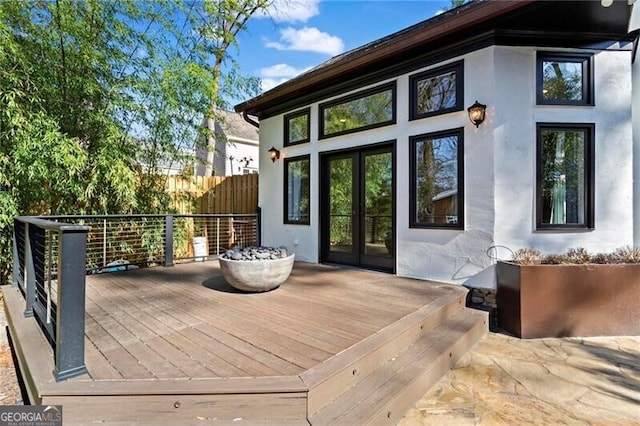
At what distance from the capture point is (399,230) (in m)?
4.65

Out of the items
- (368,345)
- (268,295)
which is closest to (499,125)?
(368,345)

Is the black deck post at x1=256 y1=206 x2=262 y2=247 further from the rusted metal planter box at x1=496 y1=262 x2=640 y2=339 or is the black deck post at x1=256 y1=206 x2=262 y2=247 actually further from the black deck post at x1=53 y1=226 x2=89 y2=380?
the black deck post at x1=53 y1=226 x2=89 y2=380

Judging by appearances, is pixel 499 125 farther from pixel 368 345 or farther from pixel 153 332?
pixel 153 332

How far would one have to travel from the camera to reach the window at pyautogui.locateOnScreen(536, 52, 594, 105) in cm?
388

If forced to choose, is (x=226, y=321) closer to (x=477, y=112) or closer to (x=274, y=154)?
(x=477, y=112)

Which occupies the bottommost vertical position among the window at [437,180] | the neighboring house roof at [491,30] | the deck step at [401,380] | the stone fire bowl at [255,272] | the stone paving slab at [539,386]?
the stone paving slab at [539,386]

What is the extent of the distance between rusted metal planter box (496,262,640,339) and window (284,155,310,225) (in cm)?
357

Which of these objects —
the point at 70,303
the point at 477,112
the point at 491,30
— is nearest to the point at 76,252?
the point at 70,303

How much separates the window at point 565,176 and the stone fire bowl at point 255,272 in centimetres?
306

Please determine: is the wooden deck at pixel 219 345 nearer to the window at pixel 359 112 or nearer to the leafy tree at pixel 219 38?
the window at pixel 359 112

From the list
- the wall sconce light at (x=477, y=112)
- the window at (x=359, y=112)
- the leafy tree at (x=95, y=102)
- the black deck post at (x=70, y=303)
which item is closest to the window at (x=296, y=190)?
the window at (x=359, y=112)

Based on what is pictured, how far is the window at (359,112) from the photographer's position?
189 inches

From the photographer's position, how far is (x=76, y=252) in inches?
73.4

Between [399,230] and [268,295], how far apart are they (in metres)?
2.10
